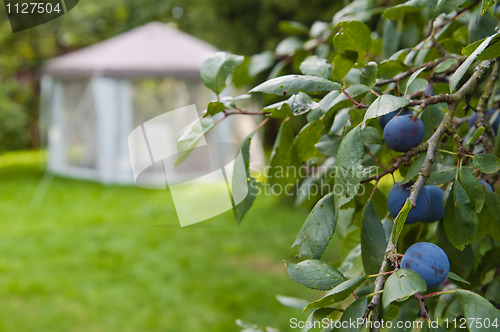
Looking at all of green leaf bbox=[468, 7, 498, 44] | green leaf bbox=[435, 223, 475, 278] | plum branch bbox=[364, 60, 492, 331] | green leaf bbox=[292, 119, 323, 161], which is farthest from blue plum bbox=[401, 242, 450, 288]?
green leaf bbox=[468, 7, 498, 44]

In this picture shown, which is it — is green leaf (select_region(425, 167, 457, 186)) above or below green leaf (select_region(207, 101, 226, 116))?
below

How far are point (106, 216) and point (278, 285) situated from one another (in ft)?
8.00

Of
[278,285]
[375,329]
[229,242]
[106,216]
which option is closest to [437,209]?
[375,329]

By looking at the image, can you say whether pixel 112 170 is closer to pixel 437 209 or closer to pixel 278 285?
pixel 278 285

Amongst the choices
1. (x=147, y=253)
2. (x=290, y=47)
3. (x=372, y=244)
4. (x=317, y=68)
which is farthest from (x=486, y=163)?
(x=147, y=253)

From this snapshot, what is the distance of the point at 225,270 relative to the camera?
11.4ft

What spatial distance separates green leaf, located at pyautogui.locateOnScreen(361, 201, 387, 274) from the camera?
20.5 inches

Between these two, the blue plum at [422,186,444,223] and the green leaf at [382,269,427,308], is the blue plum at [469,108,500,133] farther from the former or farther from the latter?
the green leaf at [382,269,427,308]

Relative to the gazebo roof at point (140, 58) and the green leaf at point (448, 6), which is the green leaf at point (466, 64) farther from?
the gazebo roof at point (140, 58)

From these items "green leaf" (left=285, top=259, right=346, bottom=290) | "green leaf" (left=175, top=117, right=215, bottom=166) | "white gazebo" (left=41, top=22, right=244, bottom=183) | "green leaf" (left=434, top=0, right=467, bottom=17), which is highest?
"green leaf" (left=434, top=0, right=467, bottom=17)

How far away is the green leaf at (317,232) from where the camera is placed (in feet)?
1.67

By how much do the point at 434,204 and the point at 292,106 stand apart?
0.62ft

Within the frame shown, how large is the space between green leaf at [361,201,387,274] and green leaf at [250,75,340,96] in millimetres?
142

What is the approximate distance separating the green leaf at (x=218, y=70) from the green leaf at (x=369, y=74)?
0.17 meters
